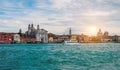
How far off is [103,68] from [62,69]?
3918 millimetres

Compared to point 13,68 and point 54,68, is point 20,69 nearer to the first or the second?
point 13,68

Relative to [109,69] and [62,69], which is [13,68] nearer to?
[62,69]

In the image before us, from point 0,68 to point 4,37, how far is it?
17122 cm

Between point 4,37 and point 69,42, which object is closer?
point 69,42

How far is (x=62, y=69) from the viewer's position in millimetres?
29484

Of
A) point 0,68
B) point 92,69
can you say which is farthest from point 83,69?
point 0,68

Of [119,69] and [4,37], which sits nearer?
[119,69]

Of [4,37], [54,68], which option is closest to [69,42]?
[4,37]

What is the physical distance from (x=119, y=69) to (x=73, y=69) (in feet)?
13.4

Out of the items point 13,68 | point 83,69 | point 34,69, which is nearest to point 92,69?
point 83,69

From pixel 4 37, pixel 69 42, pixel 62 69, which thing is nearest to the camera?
pixel 62 69

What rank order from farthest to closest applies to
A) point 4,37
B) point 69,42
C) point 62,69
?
point 4,37, point 69,42, point 62,69

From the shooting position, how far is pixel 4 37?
7835 inches

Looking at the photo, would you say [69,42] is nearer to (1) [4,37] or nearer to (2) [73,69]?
(1) [4,37]
